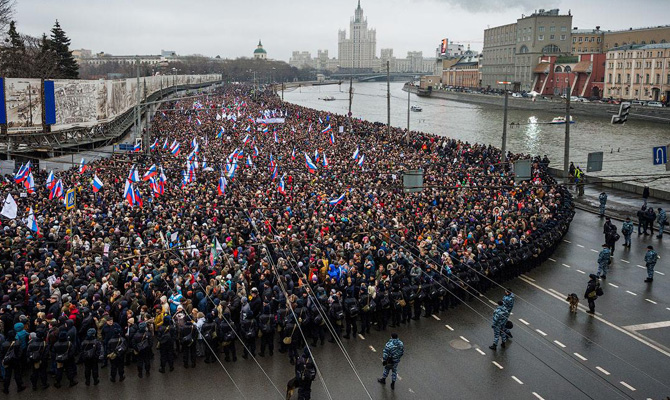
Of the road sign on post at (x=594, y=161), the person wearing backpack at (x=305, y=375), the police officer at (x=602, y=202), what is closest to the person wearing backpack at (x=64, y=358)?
the person wearing backpack at (x=305, y=375)

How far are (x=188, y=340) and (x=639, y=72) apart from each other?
8131 cm

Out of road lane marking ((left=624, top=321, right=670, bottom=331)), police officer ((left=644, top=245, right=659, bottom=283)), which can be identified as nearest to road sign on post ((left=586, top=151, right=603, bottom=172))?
police officer ((left=644, top=245, right=659, bottom=283))

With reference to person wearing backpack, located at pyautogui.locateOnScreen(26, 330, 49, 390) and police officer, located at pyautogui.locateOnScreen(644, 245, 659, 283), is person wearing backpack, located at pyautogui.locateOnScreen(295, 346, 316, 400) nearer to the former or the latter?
person wearing backpack, located at pyautogui.locateOnScreen(26, 330, 49, 390)

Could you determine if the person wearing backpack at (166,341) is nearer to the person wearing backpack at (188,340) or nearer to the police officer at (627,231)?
the person wearing backpack at (188,340)

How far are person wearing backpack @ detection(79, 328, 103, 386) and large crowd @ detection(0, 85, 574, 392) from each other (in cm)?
2

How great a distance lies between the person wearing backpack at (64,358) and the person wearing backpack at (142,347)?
1006 mm

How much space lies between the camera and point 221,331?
10.8 metres

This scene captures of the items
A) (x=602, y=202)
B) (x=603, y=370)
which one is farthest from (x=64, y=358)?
(x=602, y=202)

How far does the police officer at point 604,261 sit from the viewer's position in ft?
50.1

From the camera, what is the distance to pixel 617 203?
25812mm

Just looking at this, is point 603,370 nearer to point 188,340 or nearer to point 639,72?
point 188,340

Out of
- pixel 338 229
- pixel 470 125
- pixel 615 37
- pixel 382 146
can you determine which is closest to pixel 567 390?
pixel 338 229

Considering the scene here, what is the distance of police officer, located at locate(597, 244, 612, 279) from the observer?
15276mm

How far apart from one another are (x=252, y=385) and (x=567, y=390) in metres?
5.42
